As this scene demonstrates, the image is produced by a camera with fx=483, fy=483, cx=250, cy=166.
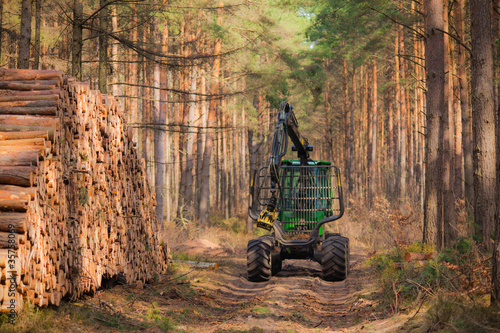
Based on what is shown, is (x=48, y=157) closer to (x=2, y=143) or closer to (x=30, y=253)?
(x=2, y=143)

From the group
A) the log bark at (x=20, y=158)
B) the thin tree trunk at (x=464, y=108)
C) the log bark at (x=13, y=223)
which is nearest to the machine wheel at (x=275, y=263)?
the log bark at (x=20, y=158)

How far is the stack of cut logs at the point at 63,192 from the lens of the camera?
5.48 m

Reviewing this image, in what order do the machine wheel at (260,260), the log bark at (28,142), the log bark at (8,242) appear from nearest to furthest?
1. the log bark at (8,242)
2. the log bark at (28,142)
3. the machine wheel at (260,260)

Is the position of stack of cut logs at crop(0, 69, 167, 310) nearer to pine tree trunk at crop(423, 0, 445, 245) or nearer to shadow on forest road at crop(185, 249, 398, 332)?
shadow on forest road at crop(185, 249, 398, 332)

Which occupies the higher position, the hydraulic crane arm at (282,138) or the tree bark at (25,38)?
the tree bark at (25,38)

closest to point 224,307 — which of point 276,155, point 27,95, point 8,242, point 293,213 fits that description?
point 276,155

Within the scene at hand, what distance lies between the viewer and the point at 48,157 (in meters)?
6.15

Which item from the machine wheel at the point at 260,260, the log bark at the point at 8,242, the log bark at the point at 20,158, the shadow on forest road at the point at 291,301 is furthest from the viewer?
the machine wheel at the point at 260,260

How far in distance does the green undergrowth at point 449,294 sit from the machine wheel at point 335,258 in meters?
1.42

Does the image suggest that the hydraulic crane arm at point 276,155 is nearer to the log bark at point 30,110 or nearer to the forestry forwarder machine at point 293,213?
the forestry forwarder machine at point 293,213

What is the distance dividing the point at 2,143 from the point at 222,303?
5.02 meters

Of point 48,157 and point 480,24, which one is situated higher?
point 480,24

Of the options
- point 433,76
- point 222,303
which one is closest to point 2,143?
point 222,303

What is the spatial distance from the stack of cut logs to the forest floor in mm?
327
